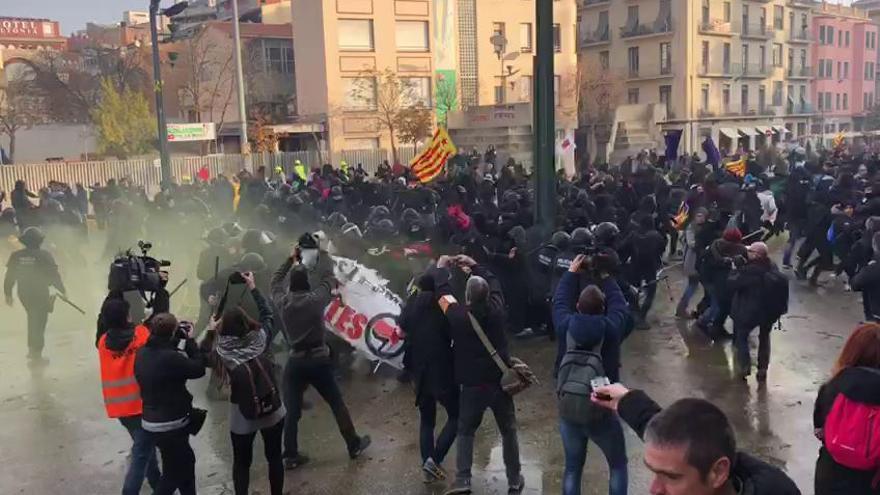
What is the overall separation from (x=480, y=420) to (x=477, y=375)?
397mm

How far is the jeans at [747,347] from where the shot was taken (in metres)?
7.88

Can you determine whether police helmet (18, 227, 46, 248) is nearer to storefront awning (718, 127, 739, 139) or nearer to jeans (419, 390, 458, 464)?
jeans (419, 390, 458, 464)

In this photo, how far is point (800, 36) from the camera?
6588 cm

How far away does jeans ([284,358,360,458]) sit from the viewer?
6094 millimetres

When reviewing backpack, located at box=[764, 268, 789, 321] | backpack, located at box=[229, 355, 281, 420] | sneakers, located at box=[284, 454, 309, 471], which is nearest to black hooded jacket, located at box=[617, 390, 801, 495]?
backpack, located at box=[229, 355, 281, 420]

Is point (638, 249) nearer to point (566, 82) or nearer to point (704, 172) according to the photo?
point (704, 172)

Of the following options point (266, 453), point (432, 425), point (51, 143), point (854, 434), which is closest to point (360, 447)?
point (432, 425)

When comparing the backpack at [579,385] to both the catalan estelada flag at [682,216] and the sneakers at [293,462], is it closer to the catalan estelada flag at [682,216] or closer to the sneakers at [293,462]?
the sneakers at [293,462]

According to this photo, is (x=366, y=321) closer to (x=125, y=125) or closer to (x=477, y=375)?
(x=477, y=375)

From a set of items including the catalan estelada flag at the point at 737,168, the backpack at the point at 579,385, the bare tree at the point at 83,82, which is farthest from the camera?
the bare tree at the point at 83,82

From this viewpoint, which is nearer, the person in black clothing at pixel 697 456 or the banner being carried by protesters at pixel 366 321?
the person in black clothing at pixel 697 456

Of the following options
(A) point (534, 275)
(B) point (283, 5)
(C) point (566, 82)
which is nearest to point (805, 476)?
(A) point (534, 275)

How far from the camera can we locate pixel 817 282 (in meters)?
12.8

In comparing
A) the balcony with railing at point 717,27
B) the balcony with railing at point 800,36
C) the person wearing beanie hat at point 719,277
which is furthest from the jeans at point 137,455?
the balcony with railing at point 800,36
